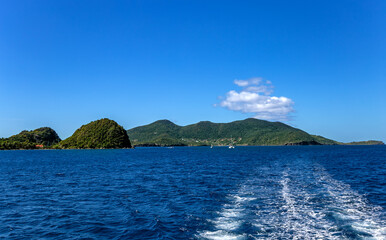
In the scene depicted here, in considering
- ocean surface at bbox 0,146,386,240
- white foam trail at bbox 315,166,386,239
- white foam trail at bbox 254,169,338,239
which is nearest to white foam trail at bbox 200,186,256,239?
ocean surface at bbox 0,146,386,240

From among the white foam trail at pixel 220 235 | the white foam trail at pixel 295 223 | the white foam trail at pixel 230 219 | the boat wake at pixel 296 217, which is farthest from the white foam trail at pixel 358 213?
the white foam trail at pixel 220 235

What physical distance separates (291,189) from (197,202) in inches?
630

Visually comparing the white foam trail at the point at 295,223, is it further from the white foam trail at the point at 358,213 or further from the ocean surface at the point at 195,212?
the white foam trail at the point at 358,213

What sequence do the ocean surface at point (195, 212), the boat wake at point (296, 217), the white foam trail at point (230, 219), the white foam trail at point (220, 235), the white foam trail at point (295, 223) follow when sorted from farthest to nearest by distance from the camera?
the ocean surface at point (195, 212) < the boat wake at point (296, 217) < the white foam trail at point (230, 219) < the white foam trail at point (295, 223) < the white foam trail at point (220, 235)

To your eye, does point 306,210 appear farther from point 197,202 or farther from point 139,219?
point 139,219

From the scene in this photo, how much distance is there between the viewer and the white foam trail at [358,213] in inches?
780

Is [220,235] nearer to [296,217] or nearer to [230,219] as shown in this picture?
[230,219]

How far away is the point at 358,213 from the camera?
80.8 feet

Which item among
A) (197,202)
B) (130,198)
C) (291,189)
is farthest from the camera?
(291,189)

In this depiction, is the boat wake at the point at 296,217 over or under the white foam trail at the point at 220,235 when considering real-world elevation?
over

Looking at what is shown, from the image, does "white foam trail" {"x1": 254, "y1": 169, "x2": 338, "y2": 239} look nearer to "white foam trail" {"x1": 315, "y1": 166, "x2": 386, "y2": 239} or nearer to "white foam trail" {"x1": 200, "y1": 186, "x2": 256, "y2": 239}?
"white foam trail" {"x1": 200, "y1": 186, "x2": 256, "y2": 239}

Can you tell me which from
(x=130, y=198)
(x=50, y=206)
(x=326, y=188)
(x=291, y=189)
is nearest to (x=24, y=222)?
(x=50, y=206)

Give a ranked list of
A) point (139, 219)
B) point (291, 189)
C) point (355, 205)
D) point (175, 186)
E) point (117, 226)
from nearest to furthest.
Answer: point (117, 226)
point (139, 219)
point (355, 205)
point (291, 189)
point (175, 186)

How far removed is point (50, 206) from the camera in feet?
93.5
